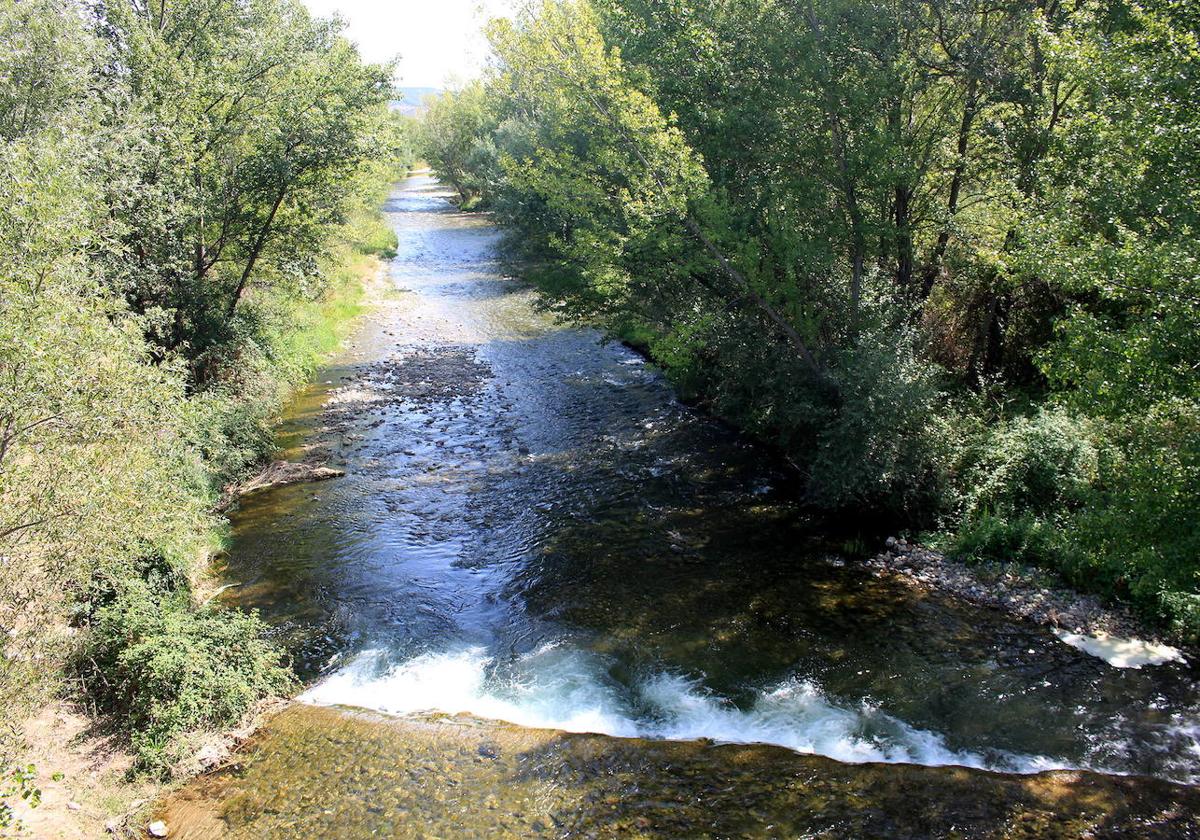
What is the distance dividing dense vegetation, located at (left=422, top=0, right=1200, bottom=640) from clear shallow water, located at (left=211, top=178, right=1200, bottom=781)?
201cm

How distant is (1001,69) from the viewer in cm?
1695

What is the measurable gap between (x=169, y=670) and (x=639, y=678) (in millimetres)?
6792

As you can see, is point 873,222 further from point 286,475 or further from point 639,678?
point 286,475

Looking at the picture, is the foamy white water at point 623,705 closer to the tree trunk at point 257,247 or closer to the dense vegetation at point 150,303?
the dense vegetation at point 150,303

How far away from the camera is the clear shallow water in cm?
1044

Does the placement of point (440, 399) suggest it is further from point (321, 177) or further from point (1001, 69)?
point (1001, 69)

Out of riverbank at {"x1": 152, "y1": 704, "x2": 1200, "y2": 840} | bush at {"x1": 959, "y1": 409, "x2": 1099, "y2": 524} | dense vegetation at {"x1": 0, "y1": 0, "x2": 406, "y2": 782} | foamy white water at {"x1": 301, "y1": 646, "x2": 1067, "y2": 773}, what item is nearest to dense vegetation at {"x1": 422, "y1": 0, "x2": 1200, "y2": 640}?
bush at {"x1": 959, "y1": 409, "x2": 1099, "y2": 524}

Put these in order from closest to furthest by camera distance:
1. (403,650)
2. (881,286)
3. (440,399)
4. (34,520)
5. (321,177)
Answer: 1. (34,520)
2. (403,650)
3. (881,286)
4. (321,177)
5. (440,399)

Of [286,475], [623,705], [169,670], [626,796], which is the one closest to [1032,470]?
[623,705]

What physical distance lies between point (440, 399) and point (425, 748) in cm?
1587

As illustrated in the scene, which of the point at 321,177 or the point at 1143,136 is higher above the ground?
the point at 321,177

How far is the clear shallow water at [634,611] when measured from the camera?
34.2 ft

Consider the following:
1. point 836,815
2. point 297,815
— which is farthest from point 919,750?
point 297,815

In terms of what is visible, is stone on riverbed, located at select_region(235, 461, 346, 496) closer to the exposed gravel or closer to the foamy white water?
the foamy white water
